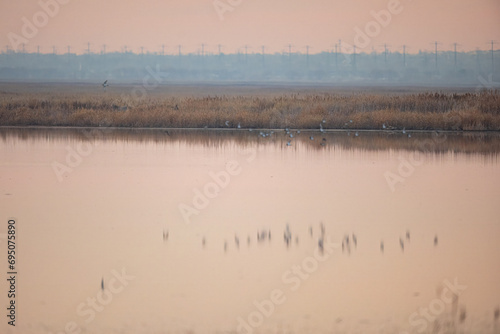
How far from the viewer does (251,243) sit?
10336 mm

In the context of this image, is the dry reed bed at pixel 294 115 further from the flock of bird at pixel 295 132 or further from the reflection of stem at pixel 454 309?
the reflection of stem at pixel 454 309

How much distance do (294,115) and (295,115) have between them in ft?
0.18

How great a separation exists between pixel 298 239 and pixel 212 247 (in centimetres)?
111

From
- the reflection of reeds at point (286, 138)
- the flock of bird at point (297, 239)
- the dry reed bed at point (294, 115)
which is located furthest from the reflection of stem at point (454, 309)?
the dry reed bed at point (294, 115)

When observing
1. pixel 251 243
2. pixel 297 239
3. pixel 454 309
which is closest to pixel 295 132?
pixel 297 239

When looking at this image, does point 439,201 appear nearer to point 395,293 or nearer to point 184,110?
point 395,293

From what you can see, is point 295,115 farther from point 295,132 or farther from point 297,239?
point 297,239

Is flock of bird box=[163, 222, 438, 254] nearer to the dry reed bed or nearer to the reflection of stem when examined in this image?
the reflection of stem

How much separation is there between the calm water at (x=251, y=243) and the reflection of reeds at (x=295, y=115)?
309 inches

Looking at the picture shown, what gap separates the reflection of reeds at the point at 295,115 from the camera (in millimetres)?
27484

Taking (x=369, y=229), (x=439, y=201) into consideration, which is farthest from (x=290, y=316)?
(x=439, y=201)

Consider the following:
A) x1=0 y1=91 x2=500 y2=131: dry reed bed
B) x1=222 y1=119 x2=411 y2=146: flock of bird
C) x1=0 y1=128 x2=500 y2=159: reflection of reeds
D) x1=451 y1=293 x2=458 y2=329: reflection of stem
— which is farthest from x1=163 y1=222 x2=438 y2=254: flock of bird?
x1=0 y1=91 x2=500 y2=131: dry reed bed

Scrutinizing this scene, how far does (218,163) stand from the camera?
1816cm

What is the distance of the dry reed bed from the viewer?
1082 inches
